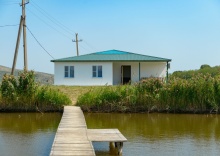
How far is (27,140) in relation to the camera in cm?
1150

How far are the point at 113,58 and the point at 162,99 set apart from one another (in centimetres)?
928

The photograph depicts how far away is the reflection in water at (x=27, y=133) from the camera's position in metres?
10.1

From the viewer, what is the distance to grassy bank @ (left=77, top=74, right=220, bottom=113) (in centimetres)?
1909

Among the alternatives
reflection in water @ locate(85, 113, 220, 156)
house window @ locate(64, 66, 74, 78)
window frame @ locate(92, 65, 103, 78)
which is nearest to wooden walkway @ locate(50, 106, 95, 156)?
reflection in water @ locate(85, 113, 220, 156)

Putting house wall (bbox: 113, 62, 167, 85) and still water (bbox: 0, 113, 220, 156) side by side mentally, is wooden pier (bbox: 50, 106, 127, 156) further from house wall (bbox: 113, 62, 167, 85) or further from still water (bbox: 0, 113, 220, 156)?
house wall (bbox: 113, 62, 167, 85)

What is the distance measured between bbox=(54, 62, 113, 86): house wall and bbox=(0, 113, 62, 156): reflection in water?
8.98 meters

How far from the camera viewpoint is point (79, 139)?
32.6 ft

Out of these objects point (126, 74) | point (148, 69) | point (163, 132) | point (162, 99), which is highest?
point (148, 69)

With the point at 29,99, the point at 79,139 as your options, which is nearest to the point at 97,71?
the point at 29,99

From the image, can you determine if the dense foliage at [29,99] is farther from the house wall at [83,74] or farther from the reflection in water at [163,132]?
the house wall at [83,74]

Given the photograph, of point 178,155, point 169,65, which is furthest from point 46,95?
point 169,65

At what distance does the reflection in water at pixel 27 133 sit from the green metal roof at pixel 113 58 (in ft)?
31.4

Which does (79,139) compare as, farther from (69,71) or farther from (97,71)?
(69,71)

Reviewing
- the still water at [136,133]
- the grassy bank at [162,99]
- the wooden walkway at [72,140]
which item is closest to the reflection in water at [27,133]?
the still water at [136,133]
